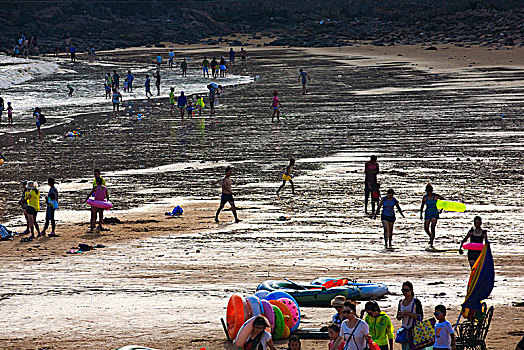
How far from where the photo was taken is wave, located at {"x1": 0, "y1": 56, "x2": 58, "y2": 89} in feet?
170

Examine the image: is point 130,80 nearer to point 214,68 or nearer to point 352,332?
point 214,68

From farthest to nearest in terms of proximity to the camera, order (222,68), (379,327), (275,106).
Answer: (222,68), (275,106), (379,327)

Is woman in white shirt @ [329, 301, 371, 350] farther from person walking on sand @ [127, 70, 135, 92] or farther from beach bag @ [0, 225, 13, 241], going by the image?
person walking on sand @ [127, 70, 135, 92]

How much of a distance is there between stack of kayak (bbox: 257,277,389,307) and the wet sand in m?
0.21

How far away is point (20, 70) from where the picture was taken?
56750 mm

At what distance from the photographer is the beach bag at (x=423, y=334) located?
27.5 ft

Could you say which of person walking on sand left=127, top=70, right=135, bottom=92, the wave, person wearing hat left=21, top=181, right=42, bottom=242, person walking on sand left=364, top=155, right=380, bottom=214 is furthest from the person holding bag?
the wave

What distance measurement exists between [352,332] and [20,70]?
53.8 metres

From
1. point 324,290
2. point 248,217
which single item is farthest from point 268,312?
point 248,217

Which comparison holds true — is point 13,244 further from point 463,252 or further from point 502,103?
point 502,103

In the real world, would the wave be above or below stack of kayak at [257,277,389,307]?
above

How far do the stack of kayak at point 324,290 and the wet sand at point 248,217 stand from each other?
21cm

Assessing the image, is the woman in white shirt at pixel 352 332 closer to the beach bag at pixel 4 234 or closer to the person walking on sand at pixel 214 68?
the beach bag at pixel 4 234

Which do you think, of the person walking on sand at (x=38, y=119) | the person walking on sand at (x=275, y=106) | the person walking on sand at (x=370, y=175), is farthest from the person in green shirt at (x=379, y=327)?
the person walking on sand at (x=38, y=119)
